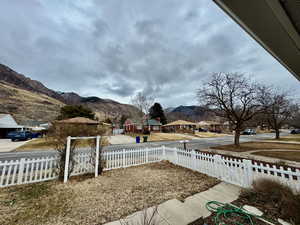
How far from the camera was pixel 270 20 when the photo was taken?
1.77 m

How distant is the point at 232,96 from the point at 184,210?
40.2ft

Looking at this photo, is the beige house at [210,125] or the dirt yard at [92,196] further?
the beige house at [210,125]

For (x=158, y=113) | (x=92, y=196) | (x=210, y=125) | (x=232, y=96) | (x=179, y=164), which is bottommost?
(x=179, y=164)

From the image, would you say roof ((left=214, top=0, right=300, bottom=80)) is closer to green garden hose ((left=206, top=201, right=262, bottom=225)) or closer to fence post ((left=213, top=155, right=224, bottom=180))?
green garden hose ((left=206, top=201, right=262, bottom=225))

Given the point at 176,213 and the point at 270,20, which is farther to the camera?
the point at 176,213

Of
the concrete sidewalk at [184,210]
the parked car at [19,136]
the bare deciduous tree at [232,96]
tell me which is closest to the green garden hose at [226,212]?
the concrete sidewalk at [184,210]

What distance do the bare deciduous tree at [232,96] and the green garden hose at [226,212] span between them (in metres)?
11.3

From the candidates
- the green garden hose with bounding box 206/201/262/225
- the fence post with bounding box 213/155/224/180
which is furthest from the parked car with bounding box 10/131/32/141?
the green garden hose with bounding box 206/201/262/225

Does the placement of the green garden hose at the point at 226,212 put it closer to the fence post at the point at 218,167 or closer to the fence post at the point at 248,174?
the fence post at the point at 248,174

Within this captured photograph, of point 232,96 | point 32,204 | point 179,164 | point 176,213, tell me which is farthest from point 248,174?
point 232,96

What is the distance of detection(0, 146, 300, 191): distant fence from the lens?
12.6 feet

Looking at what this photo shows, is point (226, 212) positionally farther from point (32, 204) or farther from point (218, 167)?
point (32, 204)

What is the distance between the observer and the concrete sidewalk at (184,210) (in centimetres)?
251

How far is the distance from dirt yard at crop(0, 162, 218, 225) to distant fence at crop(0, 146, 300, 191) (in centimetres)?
47
